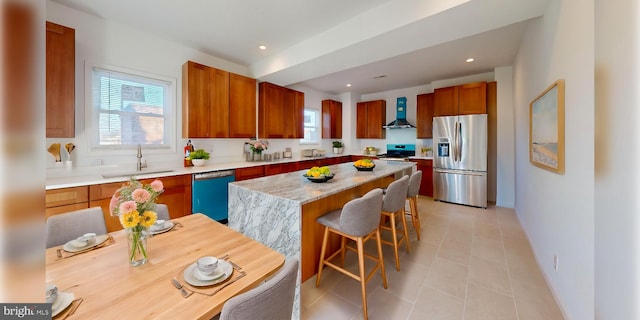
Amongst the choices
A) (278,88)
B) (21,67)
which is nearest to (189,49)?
(278,88)

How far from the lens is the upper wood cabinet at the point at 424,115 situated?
5041 millimetres

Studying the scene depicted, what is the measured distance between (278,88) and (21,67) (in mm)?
4470

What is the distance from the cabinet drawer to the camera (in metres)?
2.09

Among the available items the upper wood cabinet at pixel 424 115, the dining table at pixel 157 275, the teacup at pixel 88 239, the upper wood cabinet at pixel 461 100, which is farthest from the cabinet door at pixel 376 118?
the teacup at pixel 88 239

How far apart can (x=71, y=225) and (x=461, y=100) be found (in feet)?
17.5

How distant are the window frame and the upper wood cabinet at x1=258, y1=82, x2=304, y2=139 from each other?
1.36 metres

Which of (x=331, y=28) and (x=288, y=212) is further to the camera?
(x=331, y=28)

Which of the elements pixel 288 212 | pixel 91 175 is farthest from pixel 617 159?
pixel 91 175

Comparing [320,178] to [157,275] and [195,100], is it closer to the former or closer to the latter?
[157,275]

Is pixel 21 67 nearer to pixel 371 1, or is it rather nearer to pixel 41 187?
pixel 41 187

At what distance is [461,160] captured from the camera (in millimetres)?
4348

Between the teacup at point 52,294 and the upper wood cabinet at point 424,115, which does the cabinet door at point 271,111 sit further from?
the teacup at point 52,294

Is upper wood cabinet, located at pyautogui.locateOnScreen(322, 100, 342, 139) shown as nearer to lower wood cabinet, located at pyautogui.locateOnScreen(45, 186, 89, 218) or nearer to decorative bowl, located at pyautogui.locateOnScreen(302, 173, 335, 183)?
decorative bowl, located at pyautogui.locateOnScreen(302, 173, 335, 183)

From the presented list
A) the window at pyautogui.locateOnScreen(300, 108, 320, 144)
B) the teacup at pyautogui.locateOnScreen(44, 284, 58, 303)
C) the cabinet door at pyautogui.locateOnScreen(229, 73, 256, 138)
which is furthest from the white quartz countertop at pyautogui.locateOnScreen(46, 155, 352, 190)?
the window at pyautogui.locateOnScreen(300, 108, 320, 144)
